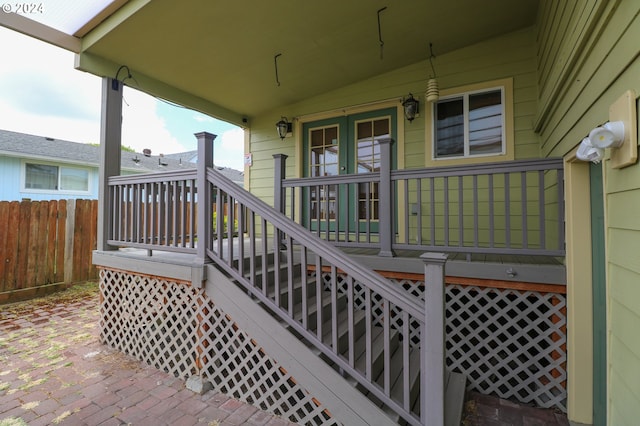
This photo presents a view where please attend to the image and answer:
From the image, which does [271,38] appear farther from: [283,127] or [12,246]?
[12,246]

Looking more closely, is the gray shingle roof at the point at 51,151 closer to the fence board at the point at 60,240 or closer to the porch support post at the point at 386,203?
the fence board at the point at 60,240

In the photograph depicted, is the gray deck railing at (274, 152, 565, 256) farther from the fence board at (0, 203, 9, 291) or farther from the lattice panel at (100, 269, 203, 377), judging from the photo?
the fence board at (0, 203, 9, 291)

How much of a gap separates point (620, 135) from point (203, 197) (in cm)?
271

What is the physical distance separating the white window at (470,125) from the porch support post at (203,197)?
124 inches

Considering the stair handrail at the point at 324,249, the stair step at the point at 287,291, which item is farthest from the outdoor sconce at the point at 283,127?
the stair step at the point at 287,291

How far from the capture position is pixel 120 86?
386 centimetres

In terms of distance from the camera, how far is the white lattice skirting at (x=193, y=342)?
7.83ft

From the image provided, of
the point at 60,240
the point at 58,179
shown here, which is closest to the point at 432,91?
the point at 60,240

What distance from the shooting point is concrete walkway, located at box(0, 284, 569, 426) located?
2236mm

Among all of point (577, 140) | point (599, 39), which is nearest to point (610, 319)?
point (577, 140)

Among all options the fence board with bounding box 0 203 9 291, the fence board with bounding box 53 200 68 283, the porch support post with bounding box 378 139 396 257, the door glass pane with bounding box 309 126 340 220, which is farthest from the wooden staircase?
the fence board with bounding box 53 200 68 283

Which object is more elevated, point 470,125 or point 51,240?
point 470,125

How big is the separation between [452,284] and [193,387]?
251cm

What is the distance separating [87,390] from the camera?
2.54 m
